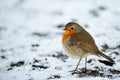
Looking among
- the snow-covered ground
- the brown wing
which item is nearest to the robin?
the brown wing

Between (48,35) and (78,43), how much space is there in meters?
2.72

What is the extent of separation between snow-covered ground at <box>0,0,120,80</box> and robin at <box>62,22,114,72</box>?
0.37 metres

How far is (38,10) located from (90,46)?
4.60 m

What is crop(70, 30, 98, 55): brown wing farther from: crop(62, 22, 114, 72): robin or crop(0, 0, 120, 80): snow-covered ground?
crop(0, 0, 120, 80): snow-covered ground

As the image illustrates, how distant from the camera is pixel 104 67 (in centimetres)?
630

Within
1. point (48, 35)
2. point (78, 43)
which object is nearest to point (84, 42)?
point (78, 43)

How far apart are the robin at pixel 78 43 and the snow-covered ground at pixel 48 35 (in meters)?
0.37

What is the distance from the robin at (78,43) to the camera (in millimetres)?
5816

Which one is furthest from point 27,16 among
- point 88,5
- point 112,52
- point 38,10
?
point 112,52

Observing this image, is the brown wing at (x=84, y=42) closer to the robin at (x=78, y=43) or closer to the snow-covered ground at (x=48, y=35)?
the robin at (x=78, y=43)

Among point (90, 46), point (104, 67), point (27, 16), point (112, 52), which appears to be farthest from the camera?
point (27, 16)

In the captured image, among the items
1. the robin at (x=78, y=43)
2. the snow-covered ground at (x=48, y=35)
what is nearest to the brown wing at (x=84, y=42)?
the robin at (x=78, y=43)

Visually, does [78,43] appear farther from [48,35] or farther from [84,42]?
[48,35]

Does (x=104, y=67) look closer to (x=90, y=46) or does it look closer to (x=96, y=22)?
(x=90, y=46)
